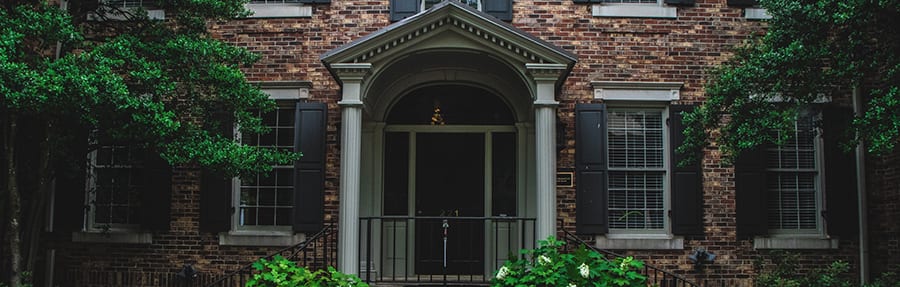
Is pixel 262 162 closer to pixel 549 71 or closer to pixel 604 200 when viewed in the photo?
pixel 549 71

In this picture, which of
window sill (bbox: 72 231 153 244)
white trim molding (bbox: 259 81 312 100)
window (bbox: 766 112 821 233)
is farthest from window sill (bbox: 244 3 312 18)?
window (bbox: 766 112 821 233)

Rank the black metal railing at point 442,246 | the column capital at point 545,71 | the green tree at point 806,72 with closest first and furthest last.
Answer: the green tree at point 806,72
the column capital at point 545,71
the black metal railing at point 442,246

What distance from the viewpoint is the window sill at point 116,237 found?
10602 mm

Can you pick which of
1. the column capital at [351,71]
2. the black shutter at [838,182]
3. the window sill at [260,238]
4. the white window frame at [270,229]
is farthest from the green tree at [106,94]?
the black shutter at [838,182]

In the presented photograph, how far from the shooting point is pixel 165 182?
34.7 feet

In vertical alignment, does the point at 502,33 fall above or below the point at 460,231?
above

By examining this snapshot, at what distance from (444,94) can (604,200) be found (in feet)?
8.61

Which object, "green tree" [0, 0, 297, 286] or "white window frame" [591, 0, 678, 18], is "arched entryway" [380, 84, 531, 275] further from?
"green tree" [0, 0, 297, 286]

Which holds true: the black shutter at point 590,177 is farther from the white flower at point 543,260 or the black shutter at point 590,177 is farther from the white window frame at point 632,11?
the white flower at point 543,260

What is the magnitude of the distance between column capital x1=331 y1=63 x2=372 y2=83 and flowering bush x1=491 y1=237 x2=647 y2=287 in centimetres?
272

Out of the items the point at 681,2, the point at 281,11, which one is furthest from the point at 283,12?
the point at 681,2

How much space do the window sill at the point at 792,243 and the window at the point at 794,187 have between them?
0.77 feet

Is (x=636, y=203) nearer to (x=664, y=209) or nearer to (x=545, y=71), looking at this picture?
(x=664, y=209)

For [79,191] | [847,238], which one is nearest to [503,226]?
[847,238]
